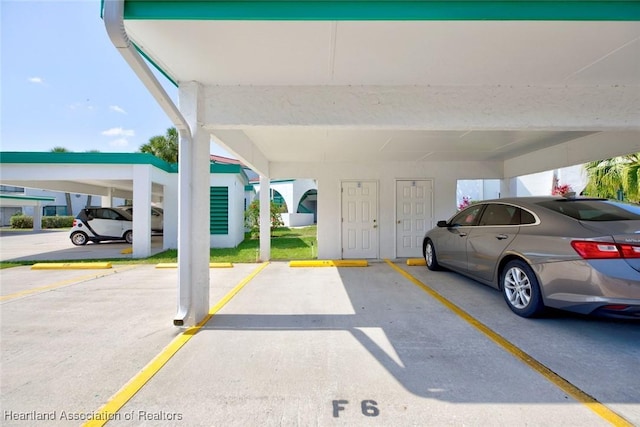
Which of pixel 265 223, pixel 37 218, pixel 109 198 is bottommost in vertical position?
pixel 37 218

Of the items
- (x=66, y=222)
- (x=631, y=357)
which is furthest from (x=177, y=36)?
(x=66, y=222)

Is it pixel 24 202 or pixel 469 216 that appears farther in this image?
pixel 24 202

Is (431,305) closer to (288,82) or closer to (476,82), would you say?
(476,82)

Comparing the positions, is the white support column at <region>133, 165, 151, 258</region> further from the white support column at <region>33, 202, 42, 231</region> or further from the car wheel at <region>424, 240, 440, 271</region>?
the white support column at <region>33, 202, 42, 231</region>

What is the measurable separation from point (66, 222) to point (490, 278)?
32648 mm

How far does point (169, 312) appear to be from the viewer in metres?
3.93

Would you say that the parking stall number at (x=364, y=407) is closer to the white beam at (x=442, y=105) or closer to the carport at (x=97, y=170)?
the white beam at (x=442, y=105)

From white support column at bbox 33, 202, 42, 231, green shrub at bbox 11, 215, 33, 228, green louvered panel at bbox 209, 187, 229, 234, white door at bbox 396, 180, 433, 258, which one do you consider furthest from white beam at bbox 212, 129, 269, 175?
green shrub at bbox 11, 215, 33, 228

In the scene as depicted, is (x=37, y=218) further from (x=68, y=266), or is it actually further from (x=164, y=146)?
(x=68, y=266)

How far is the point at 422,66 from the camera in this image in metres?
3.18

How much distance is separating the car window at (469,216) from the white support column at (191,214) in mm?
4368

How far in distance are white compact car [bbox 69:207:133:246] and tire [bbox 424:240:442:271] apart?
1161cm

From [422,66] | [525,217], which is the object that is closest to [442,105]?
[422,66]

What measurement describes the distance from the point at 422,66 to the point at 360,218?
17.5 ft
